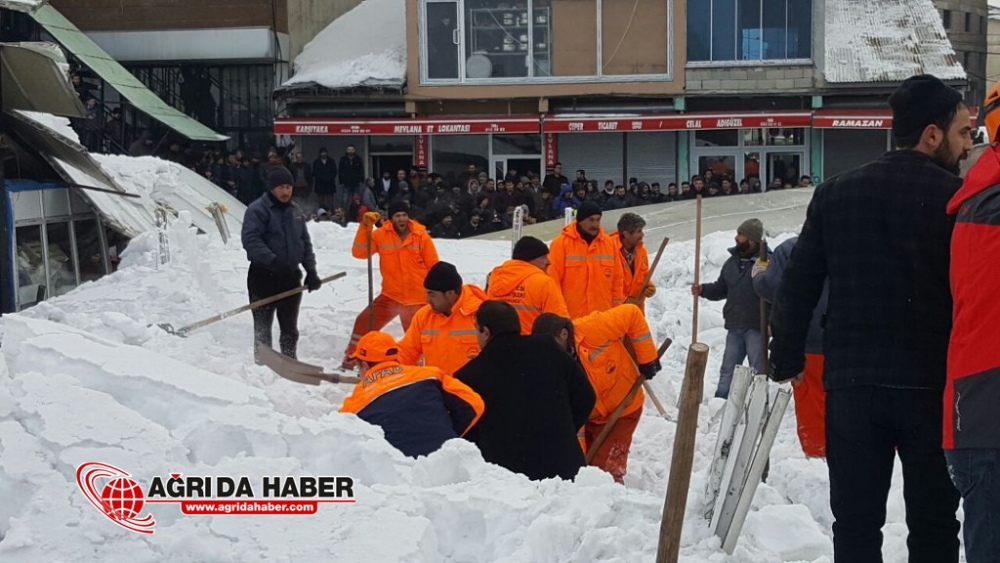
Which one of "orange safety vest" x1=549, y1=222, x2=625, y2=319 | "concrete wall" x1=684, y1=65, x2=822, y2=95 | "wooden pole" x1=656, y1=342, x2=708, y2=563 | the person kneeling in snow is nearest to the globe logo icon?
the person kneeling in snow

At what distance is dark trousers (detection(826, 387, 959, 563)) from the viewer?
363 centimetres

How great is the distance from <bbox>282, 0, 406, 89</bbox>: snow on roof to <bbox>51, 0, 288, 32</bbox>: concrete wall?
52.2 inches

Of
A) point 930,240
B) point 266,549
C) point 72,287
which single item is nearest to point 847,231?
point 930,240

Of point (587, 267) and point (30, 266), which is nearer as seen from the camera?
point (587, 267)

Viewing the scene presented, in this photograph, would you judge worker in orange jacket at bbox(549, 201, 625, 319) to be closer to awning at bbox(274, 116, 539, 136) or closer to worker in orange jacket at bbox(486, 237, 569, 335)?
worker in orange jacket at bbox(486, 237, 569, 335)

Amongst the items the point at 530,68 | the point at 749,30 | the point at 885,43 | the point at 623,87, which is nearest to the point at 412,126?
the point at 530,68

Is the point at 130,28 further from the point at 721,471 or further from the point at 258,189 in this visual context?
the point at 721,471

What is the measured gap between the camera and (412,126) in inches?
1053

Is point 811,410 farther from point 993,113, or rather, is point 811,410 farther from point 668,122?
point 668,122

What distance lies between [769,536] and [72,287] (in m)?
10.4

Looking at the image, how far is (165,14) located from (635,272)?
68.9 feet

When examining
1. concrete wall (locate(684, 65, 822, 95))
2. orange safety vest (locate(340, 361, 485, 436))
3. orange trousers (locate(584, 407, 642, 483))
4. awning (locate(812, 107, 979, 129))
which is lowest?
orange trousers (locate(584, 407, 642, 483))

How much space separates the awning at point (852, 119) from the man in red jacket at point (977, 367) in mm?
22851

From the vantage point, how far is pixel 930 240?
12.1ft
